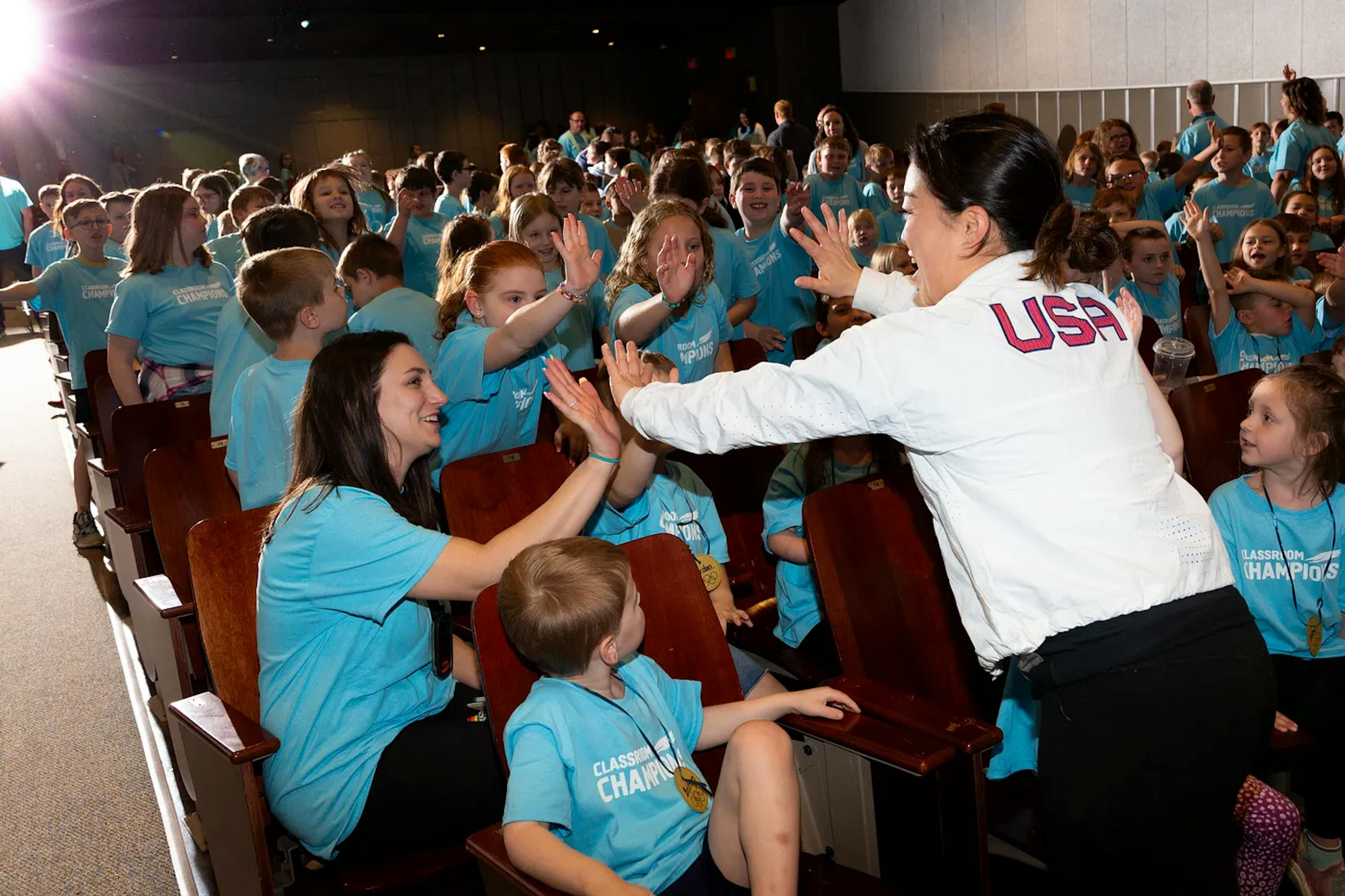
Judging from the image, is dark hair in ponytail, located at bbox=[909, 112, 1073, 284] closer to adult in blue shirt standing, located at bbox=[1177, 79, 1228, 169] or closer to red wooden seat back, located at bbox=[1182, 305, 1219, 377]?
red wooden seat back, located at bbox=[1182, 305, 1219, 377]

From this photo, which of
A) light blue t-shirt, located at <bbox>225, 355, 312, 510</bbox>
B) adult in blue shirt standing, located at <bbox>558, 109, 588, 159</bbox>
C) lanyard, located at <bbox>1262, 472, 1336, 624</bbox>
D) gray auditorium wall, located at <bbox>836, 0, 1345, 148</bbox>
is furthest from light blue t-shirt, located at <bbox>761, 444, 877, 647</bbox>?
adult in blue shirt standing, located at <bbox>558, 109, 588, 159</bbox>

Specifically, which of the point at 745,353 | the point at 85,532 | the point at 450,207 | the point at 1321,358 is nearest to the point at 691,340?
the point at 745,353

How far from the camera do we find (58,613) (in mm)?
4281

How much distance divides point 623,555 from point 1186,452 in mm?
1978

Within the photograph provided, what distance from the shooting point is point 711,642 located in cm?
218

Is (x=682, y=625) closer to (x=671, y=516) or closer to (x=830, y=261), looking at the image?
(x=671, y=516)

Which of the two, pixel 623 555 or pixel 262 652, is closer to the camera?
pixel 623 555

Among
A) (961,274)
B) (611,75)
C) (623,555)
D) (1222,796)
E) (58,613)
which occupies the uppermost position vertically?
(611,75)

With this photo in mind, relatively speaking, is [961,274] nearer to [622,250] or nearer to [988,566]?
[988,566]

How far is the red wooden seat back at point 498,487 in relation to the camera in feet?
8.75

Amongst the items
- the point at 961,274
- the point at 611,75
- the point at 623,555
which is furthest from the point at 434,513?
the point at 611,75

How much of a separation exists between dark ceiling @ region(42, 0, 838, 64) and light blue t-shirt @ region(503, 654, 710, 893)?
1569 centimetres

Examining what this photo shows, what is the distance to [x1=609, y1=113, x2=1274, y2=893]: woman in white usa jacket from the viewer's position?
1.50 metres

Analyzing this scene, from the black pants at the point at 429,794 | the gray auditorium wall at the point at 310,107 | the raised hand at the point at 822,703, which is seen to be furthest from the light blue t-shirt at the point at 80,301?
the gray auditorium wall at the point at 310,107
